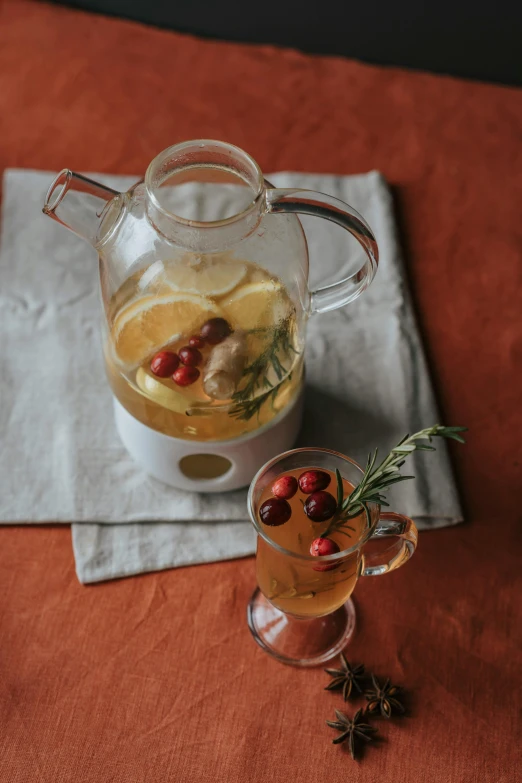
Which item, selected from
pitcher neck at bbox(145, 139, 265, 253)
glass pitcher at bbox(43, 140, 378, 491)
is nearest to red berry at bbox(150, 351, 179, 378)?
glass pitcher at bbox(43, 140, 378, 491)

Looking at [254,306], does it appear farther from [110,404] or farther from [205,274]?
[110,404]

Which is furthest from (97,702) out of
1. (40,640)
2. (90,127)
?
(90,127)

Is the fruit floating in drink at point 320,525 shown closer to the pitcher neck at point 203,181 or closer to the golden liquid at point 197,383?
the golden liquid at point 197,383

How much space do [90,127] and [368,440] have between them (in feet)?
2.72

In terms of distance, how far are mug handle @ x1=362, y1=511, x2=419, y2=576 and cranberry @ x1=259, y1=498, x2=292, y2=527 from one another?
0.33 ft

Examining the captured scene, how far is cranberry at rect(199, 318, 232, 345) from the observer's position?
1006 mm

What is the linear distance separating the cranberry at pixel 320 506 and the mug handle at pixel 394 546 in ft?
0.18

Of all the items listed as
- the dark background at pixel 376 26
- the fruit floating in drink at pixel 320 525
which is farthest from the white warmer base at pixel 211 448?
the dark background at pixel 376 26

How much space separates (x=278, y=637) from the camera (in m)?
1.06

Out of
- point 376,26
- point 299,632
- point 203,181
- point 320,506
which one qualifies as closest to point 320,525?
point 320,506

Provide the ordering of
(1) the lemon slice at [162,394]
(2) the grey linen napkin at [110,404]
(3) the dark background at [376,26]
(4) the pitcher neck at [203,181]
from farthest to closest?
(3) the dark background at [376,26] < (2) the grey linen napkin at [110,404] < (1) the lemon slice at [162,394] < (4) the pitcher neck at [203,181]

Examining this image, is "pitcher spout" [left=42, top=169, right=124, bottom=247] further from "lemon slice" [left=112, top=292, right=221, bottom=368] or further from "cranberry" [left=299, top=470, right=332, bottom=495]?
"cranberry" [left=299, top=470, right=332, bottom=495]

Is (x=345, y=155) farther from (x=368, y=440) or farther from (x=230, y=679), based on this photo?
(x=230, y=679)

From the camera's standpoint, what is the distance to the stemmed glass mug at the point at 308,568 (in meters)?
0.92
